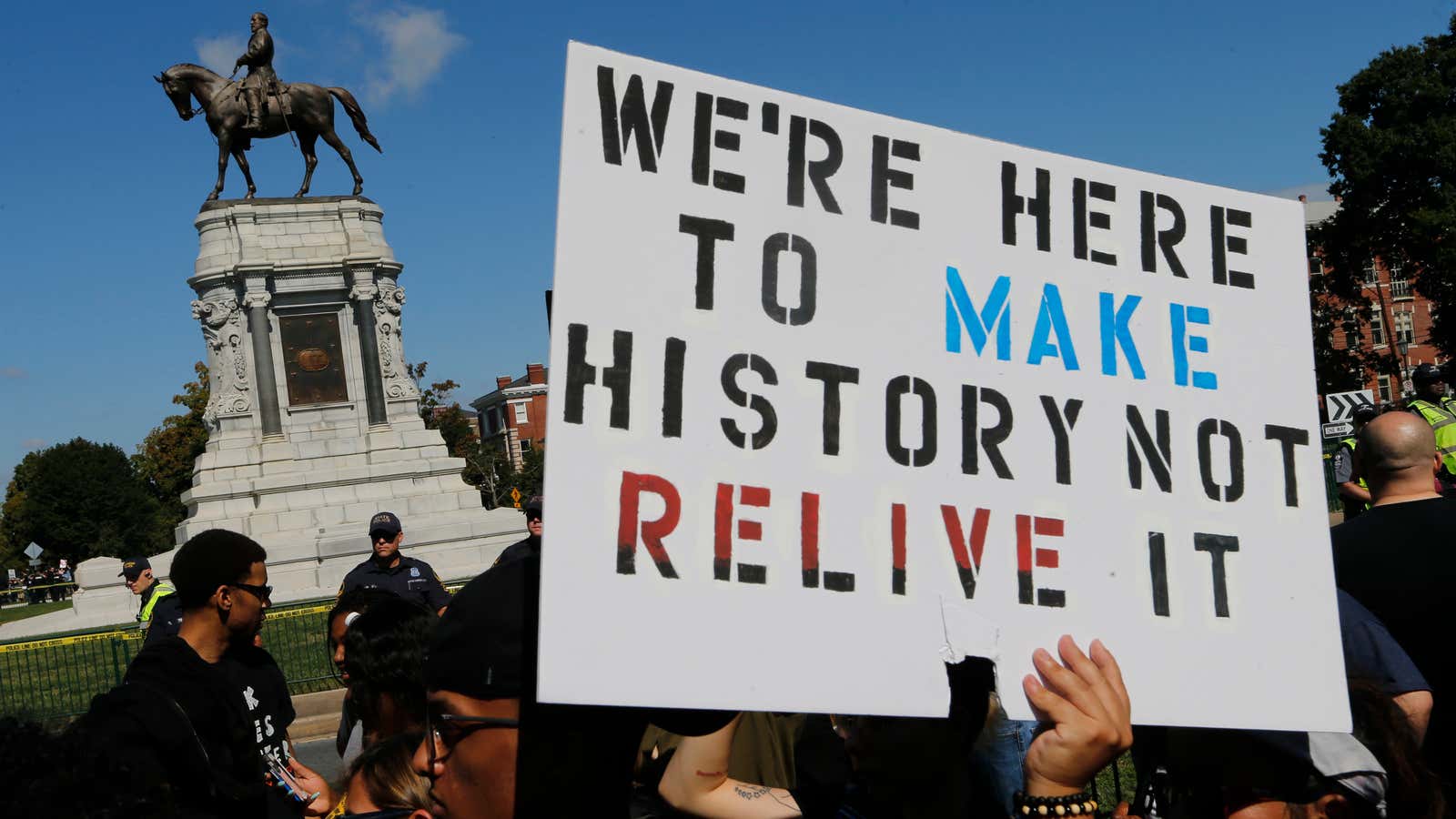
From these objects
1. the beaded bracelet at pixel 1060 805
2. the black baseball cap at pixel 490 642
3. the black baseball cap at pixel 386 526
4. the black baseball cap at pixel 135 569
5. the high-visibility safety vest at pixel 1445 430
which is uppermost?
the high-visibility safety vest at pixel 1445 430

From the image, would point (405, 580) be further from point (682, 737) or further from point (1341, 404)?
point (1341, 404)

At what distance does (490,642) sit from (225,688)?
2016 mm

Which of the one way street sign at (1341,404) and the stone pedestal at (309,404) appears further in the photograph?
the stone pedestal at (309,404)

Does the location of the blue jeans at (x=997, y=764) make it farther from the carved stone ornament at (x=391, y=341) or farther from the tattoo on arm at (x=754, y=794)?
the carved stone ornament at (x=391, y=341)

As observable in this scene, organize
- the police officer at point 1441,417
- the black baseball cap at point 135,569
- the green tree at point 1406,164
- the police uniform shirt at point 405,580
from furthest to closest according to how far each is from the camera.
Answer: the green tree at point 1406,164 → the black baseball cap at point 135,569 → the police uniform shirt at point 405,580 → the police officer at point 1441,417

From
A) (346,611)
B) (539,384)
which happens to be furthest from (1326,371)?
(539,384)

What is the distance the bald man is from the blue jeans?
1039 mm

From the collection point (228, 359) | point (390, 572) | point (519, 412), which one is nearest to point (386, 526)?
point (390, 572)

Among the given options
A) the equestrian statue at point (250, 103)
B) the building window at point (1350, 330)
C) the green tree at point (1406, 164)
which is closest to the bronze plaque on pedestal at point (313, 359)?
the equestrian statue at point (250, 103)

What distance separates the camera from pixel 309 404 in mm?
31609

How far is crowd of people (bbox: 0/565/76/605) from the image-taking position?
2430 inches

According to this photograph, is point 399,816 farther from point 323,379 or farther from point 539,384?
point 539,384

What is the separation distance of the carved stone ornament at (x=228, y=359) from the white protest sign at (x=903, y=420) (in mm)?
30853

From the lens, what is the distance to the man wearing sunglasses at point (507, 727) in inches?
77.0
